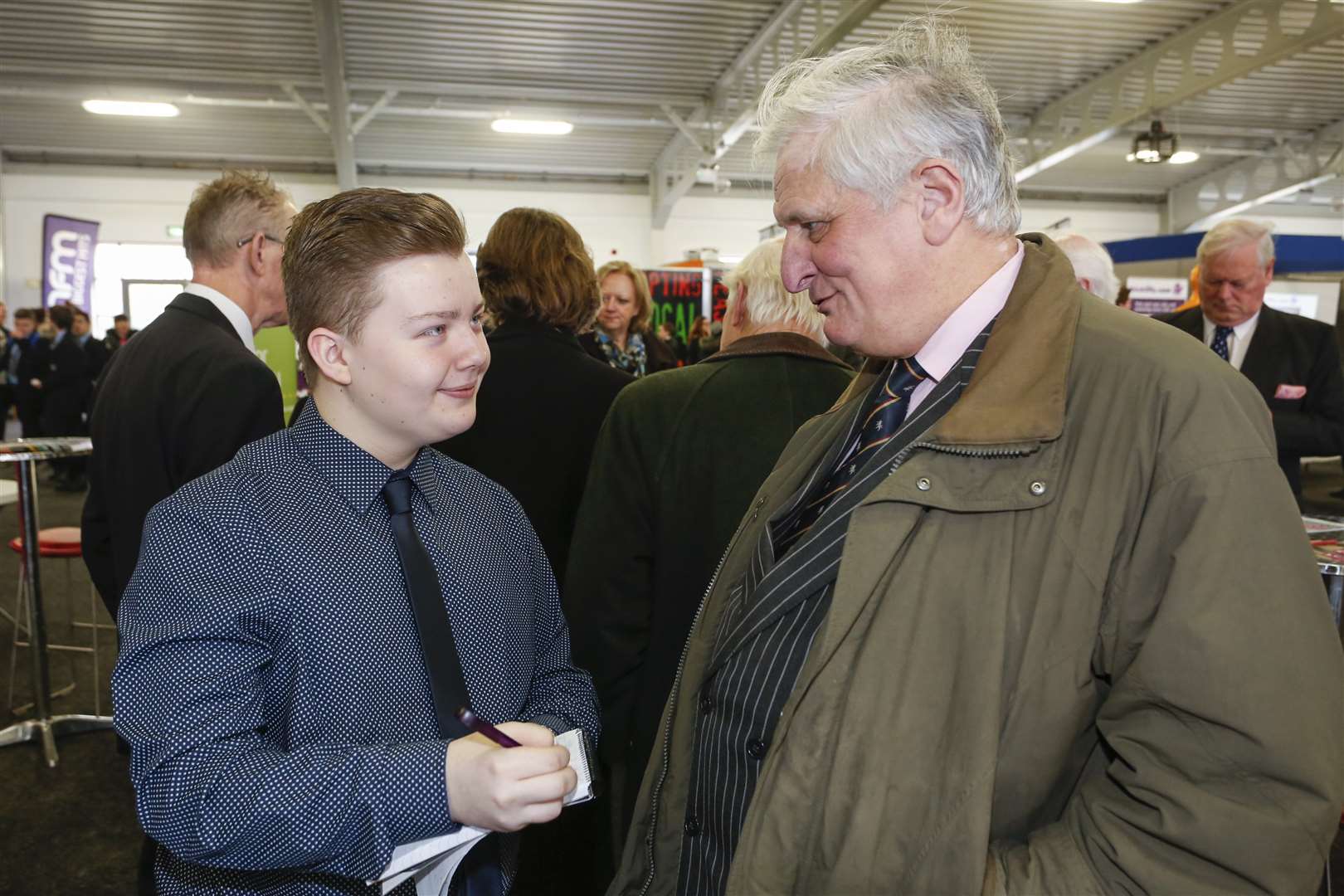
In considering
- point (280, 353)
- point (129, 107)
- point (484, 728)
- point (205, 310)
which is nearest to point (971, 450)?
point (484, 728)

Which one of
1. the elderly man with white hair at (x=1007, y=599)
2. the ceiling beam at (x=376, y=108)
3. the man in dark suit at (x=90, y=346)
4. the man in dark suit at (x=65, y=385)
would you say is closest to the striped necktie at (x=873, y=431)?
the elderly man with white hair at (x=1007, y=599)

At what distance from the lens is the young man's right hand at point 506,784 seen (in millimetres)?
964

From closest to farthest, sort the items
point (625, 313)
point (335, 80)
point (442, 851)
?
point (442, 851) → point (625, 313) → point (335, 80)

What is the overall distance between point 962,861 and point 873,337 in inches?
23.1

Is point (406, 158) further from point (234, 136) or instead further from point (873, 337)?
point (873, 337)

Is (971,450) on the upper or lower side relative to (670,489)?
upper

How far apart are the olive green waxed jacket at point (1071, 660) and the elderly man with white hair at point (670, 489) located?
927mm

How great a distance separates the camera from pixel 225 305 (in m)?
2.23

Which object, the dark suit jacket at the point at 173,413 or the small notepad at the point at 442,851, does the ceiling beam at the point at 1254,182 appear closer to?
the dark suit jacket at the point at 173,413

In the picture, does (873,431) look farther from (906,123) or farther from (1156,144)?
(1156,144)

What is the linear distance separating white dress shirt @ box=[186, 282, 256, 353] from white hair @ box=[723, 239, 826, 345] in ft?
3.78

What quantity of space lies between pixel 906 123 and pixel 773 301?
905mm

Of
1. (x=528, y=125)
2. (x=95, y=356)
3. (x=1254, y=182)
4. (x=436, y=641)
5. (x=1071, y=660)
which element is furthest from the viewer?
(x=1254, y=182)

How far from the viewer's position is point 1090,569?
2.97 feet
